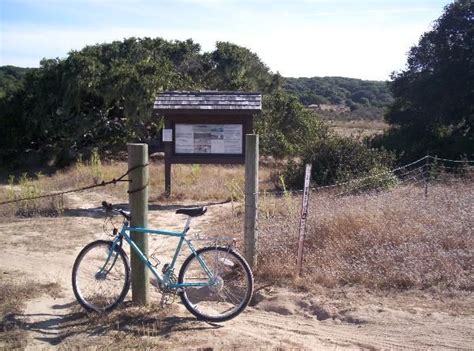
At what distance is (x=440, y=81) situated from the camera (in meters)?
22.9

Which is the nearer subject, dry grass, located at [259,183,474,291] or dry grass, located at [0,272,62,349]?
dry grass, located at [0,272,62,349]

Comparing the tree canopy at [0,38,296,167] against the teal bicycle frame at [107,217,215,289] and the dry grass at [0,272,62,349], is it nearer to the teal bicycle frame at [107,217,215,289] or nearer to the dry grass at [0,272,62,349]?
the dry grass at [0,272,62,349]

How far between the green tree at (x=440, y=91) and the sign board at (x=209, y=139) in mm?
11340

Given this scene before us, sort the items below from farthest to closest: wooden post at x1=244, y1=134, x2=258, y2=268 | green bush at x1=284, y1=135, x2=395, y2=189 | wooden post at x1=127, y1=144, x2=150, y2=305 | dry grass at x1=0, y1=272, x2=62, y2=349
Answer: green bush at x1=284, y1=135, x2=395, y2=189 → wooden post at x1=244, y1=134, x2=258, y2=268 → wooden post at x1=127, y1=144, x2=150, y2=305 → dry grass at x1=0, y1=272, x2=62, y2=349

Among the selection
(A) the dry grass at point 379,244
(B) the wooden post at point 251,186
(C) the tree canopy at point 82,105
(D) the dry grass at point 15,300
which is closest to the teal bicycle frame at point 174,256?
(D) the dry grass at point 15,300

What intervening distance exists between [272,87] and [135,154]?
23.4 m

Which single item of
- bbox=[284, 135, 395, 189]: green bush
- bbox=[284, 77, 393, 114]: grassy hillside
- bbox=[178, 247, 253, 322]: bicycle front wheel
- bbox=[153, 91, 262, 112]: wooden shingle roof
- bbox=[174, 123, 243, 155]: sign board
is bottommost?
bbox=[178, 247, 253, 322]: bicycle front wheel

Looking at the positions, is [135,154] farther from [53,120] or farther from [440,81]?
[440,81]

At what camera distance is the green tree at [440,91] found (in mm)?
22453

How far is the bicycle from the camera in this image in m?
5.52

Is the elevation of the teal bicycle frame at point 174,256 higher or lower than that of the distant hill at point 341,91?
lower

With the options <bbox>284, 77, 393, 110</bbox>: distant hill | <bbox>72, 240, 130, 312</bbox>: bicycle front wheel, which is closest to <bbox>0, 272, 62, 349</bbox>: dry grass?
<bbox>72, 240, 130, 312</bbox>: bicycle front wheel

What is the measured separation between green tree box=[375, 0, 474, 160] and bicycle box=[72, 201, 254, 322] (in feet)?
58.8

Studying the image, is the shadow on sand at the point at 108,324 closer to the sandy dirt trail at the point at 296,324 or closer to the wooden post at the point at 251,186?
the sandy dirt trail at the point at 296,324
